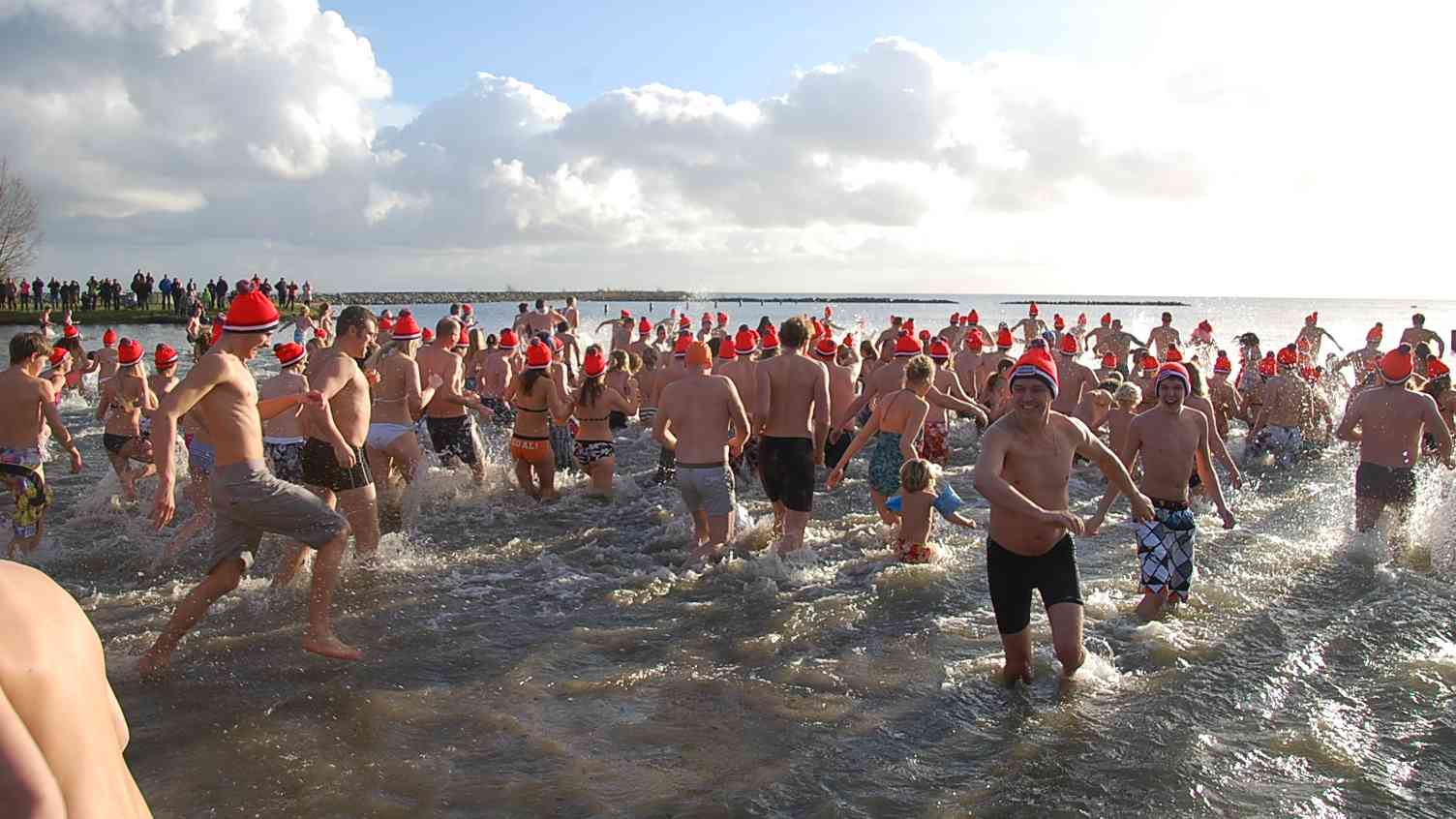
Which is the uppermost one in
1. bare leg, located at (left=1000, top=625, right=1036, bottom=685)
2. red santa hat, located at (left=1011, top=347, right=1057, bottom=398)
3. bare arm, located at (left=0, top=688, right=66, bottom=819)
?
red santa hat, located at (left=1011, top=347, right=1057, bottom=398)

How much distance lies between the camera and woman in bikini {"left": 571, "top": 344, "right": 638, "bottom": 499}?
8.67 m

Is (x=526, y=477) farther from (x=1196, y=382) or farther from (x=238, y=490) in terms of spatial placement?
(x=1196, y=382)

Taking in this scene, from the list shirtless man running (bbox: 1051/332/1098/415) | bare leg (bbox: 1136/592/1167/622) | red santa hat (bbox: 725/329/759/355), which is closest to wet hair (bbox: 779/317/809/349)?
red santa hat (bbox: 725/329/759/355)

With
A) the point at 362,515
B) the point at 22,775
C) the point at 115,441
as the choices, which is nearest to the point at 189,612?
the point at 362,515

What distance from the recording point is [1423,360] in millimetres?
11188

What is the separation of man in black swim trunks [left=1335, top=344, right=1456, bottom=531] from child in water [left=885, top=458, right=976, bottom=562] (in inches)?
123

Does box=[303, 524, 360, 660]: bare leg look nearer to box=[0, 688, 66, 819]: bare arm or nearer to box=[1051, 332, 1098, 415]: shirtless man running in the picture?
box=[0, 688, 66, 819]: bare arm

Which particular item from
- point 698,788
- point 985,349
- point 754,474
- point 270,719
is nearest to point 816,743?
point 698,788

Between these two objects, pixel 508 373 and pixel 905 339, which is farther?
pixel 508 373

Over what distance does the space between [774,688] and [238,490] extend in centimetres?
287

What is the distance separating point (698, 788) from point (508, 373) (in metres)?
9.01

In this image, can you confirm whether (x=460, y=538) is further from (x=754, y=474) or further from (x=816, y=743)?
(x=816, y=743)

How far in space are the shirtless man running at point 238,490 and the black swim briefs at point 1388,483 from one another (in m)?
7.28

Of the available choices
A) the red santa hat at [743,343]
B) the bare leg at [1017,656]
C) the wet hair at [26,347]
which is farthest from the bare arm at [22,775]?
the red santa hat at [743,343]
